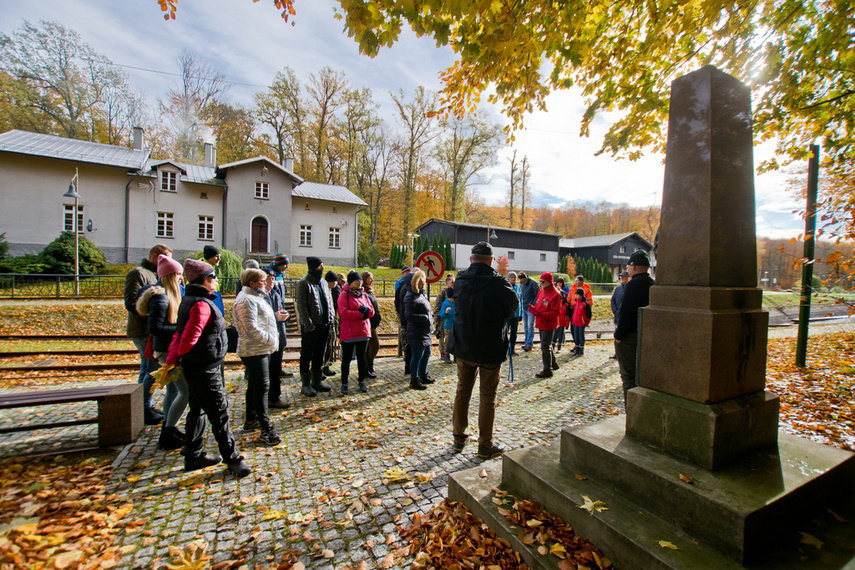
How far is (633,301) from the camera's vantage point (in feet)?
14.2

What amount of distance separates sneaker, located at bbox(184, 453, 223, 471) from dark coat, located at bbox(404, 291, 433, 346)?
11.1 ft

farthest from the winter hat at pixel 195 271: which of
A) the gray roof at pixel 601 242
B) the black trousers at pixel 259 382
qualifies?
the gray roof at pixel 601 242

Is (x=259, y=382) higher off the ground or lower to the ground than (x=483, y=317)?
lower

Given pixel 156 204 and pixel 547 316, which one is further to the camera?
pixel 156 204

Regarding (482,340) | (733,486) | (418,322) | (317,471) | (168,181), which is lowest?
(317,471)

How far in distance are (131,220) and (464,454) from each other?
2866cm

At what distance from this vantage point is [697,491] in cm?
206

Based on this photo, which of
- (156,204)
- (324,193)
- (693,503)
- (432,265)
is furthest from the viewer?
(324,193)

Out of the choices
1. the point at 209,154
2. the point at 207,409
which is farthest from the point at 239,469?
the point at 209,154

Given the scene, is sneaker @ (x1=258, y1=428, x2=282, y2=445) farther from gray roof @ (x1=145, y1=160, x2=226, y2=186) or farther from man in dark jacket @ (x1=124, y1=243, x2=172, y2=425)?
gray roof @ (x1=145, y1=160, x2=226, y2=186)

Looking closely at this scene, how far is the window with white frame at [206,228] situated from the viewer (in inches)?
1028

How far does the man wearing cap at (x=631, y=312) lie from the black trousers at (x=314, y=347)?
4273mm

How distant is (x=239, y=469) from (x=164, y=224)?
1080 inches

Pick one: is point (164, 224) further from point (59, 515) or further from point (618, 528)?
point (618, 528)
